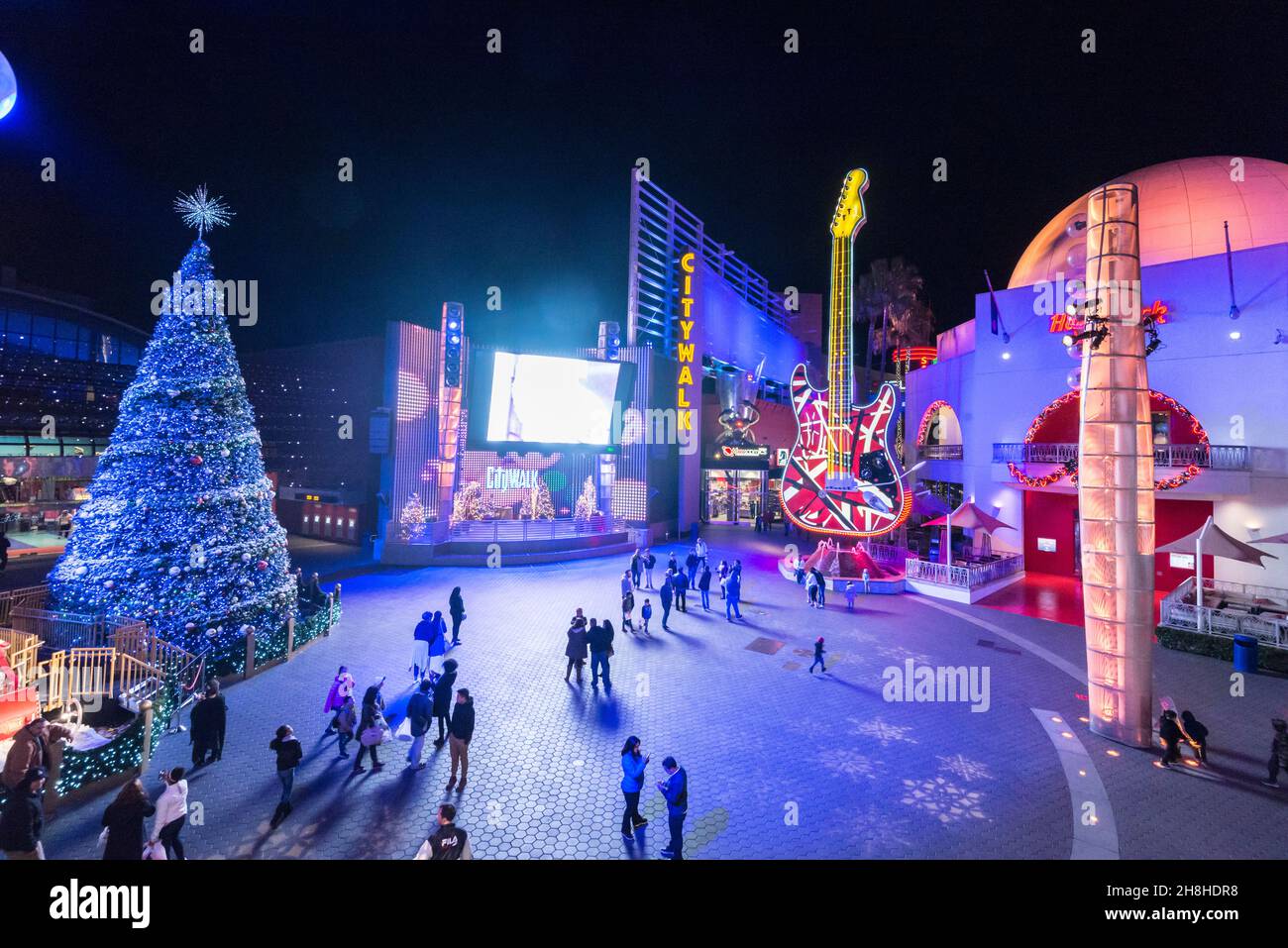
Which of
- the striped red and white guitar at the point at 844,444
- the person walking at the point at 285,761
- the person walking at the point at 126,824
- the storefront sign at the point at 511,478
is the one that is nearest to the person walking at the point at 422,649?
the person walking at the point at 285,761

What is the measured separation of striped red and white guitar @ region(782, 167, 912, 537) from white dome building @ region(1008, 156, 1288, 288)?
323 inches

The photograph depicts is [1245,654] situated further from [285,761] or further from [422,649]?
[285,761]

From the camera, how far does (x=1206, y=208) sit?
1991 cm

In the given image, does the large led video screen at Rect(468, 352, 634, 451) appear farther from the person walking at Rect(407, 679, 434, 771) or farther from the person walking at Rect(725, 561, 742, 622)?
the person walking at Rect(407, 679, 434, 771)

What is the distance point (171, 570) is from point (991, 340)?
1111 inches

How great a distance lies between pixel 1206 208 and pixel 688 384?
72.5 ft

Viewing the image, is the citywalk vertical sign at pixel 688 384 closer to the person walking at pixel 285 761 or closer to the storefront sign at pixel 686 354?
the storefront sign at pixel 686 354

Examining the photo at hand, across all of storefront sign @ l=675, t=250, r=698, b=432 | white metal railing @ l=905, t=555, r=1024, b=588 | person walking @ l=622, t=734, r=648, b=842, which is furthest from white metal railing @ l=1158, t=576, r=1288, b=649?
storefront sign @ l=675, t=250, r=698, b=432

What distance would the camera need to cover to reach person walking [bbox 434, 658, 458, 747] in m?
7.81

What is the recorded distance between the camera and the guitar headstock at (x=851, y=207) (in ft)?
64.1

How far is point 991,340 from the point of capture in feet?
72.2

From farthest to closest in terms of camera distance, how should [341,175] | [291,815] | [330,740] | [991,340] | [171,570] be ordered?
[991,340] → [341,175] → [171,570] → [330,740] → [291,815]
